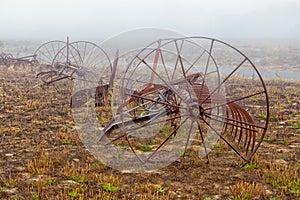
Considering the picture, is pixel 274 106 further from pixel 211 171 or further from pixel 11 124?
pixel 11 124

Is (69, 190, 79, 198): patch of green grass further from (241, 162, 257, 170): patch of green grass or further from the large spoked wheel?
(241, 162, 257, 170): patch of green grass

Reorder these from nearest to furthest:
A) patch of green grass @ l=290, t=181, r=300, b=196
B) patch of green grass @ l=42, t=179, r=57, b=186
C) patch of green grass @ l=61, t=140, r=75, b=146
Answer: patch of green grass @ l=290, t=181, r=300, b=196 < patch of green grass @ l=42, t=179, r=57, b=186 < patch of green grass @ l=61, t=140, r=75, b=146

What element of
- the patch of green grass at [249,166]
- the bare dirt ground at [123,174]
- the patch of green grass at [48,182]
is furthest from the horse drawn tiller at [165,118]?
the patch of green grass at [48,182]

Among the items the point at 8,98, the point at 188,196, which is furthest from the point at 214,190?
the point at 8,98

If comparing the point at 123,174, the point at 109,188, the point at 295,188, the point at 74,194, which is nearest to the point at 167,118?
the point at 123,174

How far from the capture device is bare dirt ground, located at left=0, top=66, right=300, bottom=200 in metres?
5.41

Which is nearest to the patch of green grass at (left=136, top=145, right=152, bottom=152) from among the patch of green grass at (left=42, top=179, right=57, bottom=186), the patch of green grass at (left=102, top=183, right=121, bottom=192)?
the patch of green grass at (left=102, top=183, right=121, bottom=192)

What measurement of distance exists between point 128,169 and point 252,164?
2573mm

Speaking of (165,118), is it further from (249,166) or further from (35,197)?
(35,197)

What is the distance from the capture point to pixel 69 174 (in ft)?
19.6

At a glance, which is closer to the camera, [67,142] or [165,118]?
[67,142]

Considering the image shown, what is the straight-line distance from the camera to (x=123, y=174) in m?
6.28

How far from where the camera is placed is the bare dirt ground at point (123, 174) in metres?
5.41

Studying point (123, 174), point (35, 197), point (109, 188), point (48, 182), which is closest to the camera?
point (35, 197)
